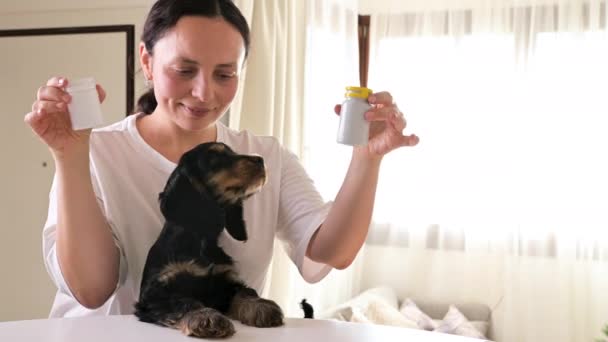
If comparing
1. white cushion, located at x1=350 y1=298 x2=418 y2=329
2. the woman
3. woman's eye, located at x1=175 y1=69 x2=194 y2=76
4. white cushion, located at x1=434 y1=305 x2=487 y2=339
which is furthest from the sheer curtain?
woman's eye, located at x1=175 y1=69 x2=194 y2=76

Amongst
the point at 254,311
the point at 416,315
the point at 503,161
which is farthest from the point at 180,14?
the point at 503,161

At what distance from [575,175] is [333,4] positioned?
1.66 meters

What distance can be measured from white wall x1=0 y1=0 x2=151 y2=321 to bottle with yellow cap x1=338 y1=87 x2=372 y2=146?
246 cm

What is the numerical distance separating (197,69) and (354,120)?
0.87ft

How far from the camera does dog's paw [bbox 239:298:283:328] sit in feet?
3.70

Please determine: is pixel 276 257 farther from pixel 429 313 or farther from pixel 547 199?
pixel 547 199

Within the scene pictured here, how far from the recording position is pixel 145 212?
1290 mm

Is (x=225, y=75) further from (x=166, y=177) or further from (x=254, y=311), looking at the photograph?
(x=254, y=311)

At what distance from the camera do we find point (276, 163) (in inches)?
56.7

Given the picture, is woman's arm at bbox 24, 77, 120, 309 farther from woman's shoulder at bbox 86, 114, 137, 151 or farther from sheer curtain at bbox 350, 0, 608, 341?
sheer curtain at bbox 350, 0, 608, 341

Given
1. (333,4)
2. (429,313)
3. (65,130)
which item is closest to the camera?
(65,130)

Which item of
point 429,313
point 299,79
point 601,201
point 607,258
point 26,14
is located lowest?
point 429,313

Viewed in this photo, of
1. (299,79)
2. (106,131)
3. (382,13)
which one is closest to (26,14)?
(299,79)

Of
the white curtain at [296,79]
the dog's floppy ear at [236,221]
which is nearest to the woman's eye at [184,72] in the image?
the dog's floppy ear at [236,221]
